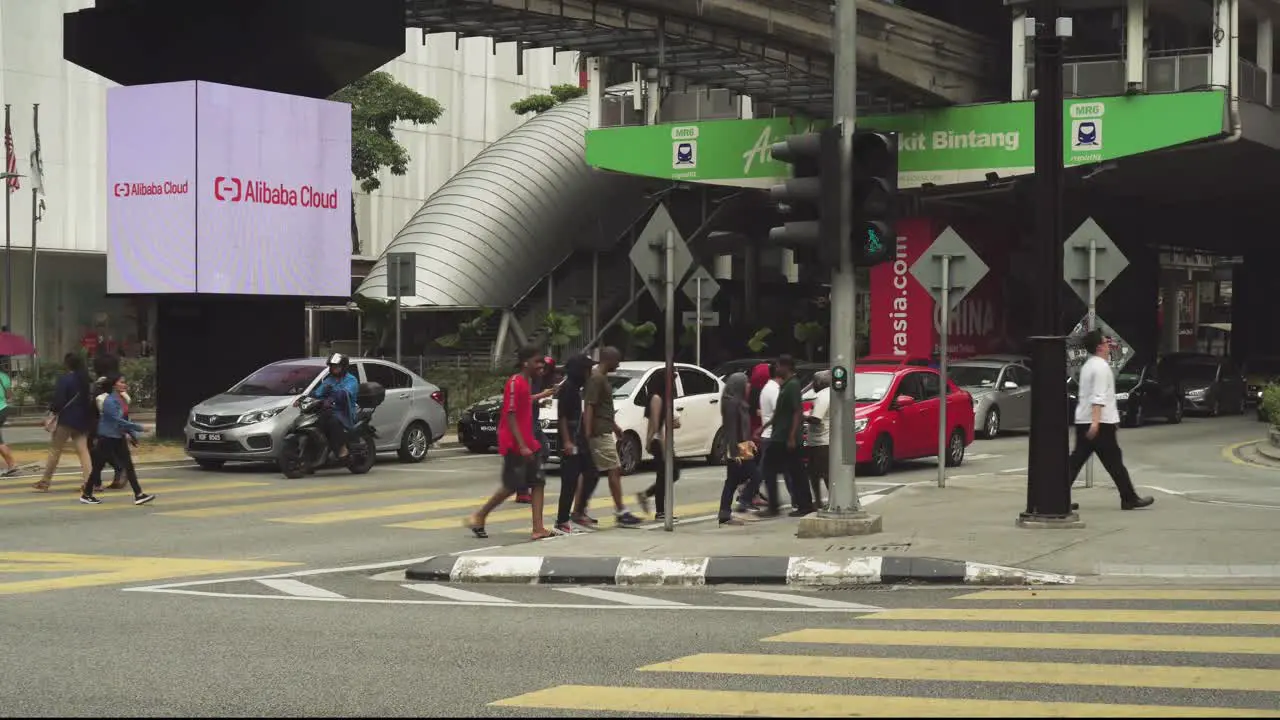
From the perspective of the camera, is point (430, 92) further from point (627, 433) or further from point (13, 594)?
point (13, 594)

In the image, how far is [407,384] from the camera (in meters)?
25.6

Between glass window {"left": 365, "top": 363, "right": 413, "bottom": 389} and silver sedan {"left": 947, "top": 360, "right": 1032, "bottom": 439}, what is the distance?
10600 millimetres

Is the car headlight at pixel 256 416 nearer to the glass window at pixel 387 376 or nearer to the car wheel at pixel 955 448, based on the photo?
the glass window at pixel 387 376

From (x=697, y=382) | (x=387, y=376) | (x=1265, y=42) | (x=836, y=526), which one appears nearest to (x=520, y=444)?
(x=836, y=526)

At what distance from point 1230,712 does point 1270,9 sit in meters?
38.8

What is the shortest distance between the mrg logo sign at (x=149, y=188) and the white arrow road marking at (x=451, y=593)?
16602mm

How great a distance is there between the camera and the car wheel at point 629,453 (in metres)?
22.4

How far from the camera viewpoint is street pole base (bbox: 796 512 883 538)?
1423cm

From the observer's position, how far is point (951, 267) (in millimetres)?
19922

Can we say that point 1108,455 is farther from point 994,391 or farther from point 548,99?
point 548,99

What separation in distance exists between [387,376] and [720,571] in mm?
13457

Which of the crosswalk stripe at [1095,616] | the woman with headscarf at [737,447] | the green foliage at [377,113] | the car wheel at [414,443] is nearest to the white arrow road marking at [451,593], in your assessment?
the crosswalk stripe at [1095,616]

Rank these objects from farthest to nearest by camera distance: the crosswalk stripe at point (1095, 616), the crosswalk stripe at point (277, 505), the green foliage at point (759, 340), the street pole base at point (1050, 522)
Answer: the green foliage at point (759, 340) → the crosswalk stripe at point (277, 505) → the street pole base at point (1050, 522) → the crosswalk stripe at point (1095, 616)

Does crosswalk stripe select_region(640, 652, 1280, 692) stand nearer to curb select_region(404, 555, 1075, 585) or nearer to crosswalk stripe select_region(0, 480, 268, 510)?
curb select_region(404, 555, 1075, 585)
